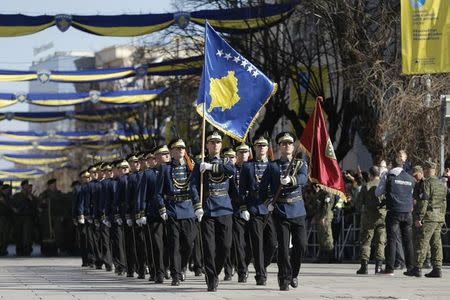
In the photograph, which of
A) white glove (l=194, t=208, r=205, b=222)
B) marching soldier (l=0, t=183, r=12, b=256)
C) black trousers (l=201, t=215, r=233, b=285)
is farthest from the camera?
marching soldier (l=0, t=183, r=12, b=256)

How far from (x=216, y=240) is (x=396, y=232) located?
173 inches

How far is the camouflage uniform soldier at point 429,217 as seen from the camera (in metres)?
20.0

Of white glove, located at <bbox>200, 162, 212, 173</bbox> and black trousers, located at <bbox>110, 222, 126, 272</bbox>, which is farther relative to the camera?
black trousers, located at <bbox>110, 222, 126, 272</bbox>

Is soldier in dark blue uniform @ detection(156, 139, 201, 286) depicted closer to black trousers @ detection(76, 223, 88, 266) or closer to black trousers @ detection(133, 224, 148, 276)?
black trousers @ detection(133, 224, 148, 276)

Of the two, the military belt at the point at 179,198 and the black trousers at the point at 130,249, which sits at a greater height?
the military belt at the point at 179,198

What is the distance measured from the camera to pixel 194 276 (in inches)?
840

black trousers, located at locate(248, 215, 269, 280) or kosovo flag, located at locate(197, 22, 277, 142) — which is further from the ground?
kosovo flag, located at locate(197, 22, 277, 142)

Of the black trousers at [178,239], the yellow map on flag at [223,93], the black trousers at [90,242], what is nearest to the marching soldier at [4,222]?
the black trousers at [90,242]

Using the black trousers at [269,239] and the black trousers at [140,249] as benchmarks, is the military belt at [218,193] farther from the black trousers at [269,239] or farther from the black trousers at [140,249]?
the black trousers at [140,249]

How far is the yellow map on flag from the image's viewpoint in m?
18.4

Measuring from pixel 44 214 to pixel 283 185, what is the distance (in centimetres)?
2118

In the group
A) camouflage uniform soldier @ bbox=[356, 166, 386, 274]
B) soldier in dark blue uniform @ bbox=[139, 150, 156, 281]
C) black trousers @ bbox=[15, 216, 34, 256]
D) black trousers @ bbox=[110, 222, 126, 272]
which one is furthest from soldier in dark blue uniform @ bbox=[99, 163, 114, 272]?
black trousers @ bbox=[15, 216, 34, 256]

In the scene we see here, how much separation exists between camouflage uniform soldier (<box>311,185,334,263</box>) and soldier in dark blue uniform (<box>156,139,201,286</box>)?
8357 millimetres

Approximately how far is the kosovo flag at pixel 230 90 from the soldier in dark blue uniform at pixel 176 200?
28.6 inches
